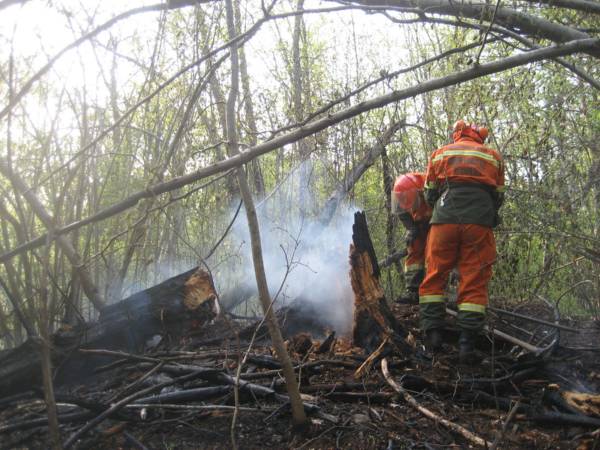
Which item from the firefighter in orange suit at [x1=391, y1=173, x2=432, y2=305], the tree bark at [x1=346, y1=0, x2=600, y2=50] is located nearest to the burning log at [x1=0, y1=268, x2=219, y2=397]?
the firefighter in orange suit at [x1=391, y1=173, x2=432, y2=305]

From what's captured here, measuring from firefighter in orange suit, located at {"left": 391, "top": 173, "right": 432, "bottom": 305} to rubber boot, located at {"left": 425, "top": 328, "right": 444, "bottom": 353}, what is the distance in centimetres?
116

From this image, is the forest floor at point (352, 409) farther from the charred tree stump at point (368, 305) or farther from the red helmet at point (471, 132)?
the red helmet at point (471, 132)

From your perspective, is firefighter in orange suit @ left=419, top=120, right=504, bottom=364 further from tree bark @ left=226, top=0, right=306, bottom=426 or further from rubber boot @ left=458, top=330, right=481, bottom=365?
tree bark @ left=226, top=0, right=306, bottom=426

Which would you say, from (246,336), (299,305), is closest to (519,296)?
(299,305)

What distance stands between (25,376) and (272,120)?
5.49m

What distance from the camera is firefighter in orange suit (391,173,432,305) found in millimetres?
5496

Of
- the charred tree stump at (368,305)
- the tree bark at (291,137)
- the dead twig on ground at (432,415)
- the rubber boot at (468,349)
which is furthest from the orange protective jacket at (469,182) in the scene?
the tree bark at (291,137)

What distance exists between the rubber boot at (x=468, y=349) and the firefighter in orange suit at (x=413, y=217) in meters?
1.42

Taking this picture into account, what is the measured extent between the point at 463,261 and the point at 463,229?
0.31m

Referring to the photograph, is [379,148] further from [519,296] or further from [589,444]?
[589,444]

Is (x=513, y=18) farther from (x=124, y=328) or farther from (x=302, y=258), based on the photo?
(x=124, y=328)

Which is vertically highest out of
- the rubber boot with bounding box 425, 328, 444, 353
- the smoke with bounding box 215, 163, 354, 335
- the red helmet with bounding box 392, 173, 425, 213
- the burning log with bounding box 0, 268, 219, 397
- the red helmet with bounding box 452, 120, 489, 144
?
the red helmet with bounding box 452, 120, 489, 144

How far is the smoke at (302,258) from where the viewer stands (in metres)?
5.18

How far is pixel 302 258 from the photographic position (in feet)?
20.7
